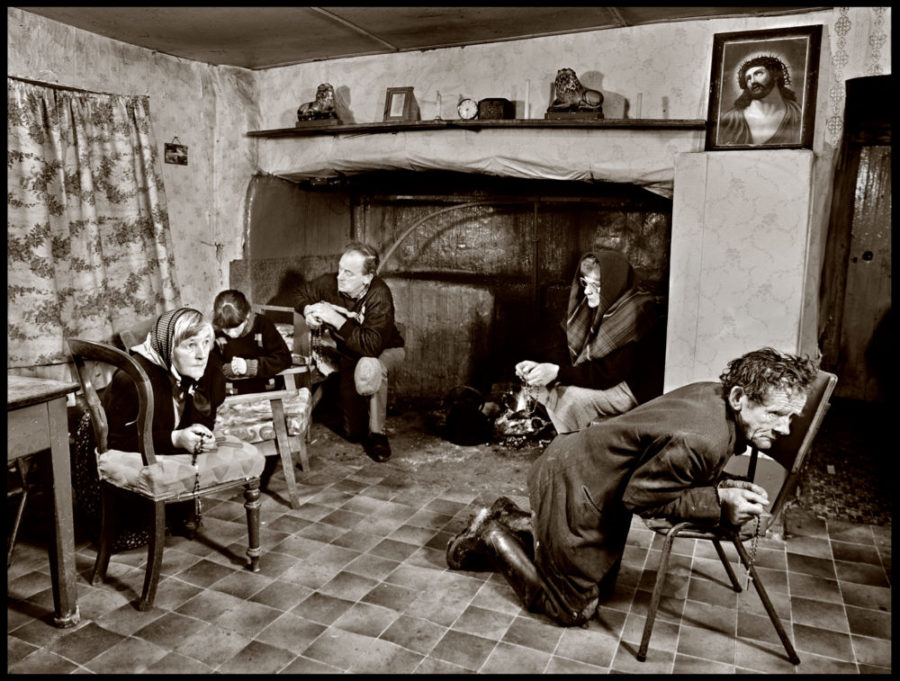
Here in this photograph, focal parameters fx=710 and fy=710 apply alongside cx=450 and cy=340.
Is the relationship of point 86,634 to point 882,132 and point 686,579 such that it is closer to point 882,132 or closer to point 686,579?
point 686,579

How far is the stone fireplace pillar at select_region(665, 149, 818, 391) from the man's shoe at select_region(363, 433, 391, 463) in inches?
74.0

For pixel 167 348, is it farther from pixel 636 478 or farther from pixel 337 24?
pixel 337 24

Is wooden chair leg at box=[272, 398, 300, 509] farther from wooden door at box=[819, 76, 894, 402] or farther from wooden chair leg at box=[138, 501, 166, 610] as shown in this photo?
wooden door at box=[819, 76, 894, 402]

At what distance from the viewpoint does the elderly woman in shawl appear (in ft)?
13.8

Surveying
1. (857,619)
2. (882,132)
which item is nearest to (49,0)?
(857,619)

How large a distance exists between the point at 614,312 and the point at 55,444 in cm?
297

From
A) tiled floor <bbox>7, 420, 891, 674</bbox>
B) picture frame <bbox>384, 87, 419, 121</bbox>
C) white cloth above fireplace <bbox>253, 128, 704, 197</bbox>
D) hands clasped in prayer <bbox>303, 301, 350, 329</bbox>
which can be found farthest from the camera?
picture frame <bbox>384, 87, 419, 121</bbox>

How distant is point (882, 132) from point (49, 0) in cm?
625

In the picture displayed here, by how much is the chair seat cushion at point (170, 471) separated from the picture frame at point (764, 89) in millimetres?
2974

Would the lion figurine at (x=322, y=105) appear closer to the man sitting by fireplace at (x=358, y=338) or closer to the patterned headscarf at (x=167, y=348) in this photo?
the man sitting by fireplace at (x=358, y=338)

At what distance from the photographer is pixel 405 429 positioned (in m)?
5.41

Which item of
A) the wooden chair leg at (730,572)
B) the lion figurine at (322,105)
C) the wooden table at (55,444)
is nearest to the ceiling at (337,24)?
the lion figurine at (322,105)

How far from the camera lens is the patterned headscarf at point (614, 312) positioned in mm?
4203

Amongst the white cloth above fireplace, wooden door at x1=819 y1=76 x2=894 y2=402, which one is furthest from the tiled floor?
wooden door at x1=819 y1=76 x2=894 y2=402
